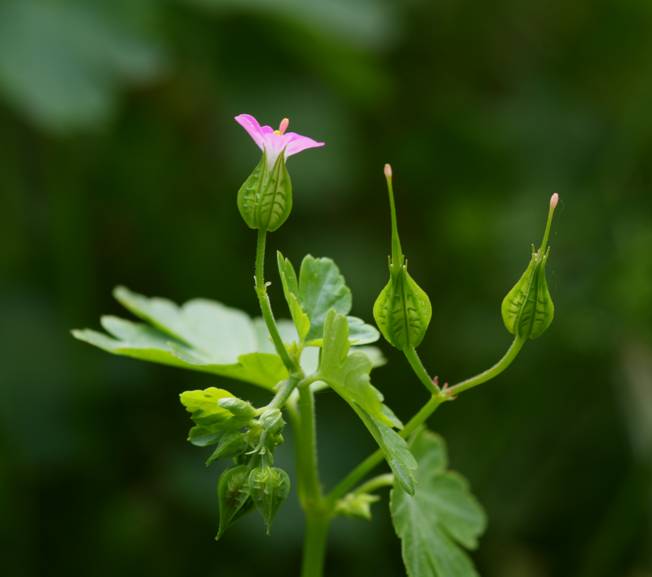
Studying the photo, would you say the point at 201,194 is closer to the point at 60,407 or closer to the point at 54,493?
the point at 60,407

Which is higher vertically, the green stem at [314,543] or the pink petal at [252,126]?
the pink petal at [252,126]

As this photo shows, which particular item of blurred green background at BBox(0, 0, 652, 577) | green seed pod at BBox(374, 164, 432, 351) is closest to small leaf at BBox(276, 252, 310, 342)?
green seed pod at BBox(374, 164, 432, 351)

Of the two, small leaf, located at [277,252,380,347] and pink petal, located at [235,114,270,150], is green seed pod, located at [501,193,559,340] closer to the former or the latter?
small leaf, located at [277,252,380,347]

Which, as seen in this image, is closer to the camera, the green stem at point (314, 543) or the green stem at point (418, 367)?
the green stem at point (418, 367)

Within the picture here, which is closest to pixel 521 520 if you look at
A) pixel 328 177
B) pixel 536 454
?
pixel 536 454

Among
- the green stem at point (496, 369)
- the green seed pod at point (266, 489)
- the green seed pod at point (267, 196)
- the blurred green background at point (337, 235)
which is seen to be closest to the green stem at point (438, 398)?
the green stem at point (496, 369)

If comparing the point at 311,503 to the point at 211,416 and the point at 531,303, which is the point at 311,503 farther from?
the point at 531,303

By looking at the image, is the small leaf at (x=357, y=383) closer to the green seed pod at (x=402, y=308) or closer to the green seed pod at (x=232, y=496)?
the green seed pod at (x=402, y=308)
